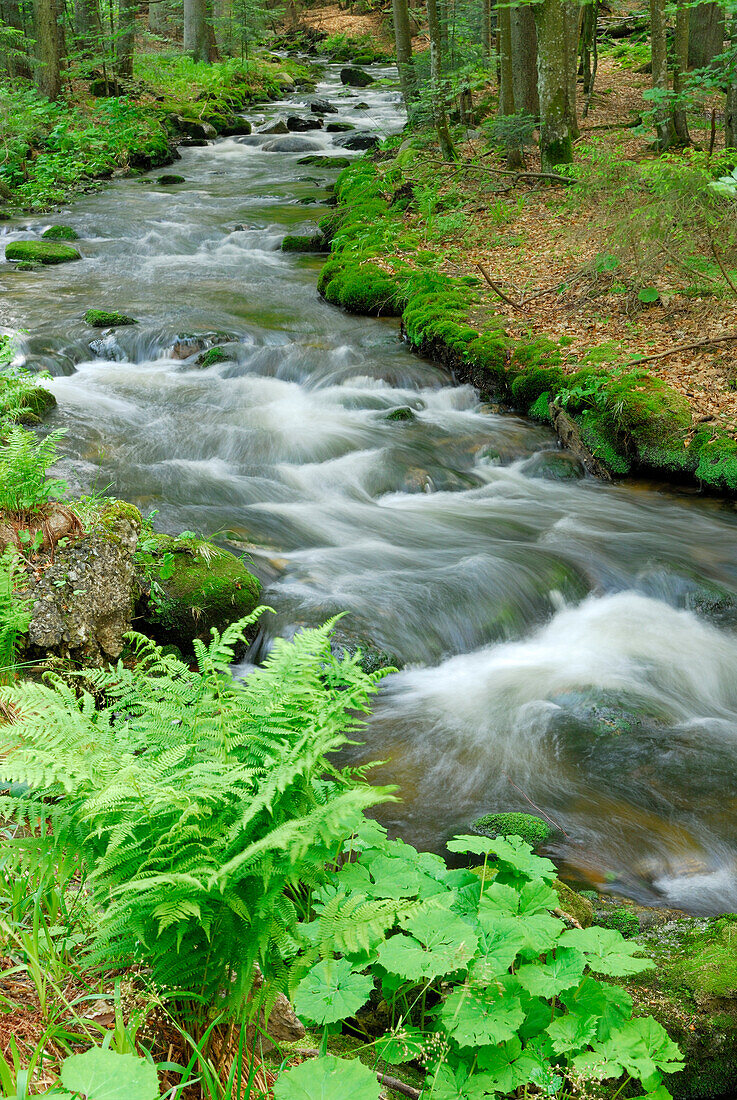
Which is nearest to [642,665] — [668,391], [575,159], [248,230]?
[668,391]

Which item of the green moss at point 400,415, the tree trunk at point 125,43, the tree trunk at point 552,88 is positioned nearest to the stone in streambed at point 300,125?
the tree trunk at point 125,43

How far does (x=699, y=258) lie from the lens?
973 cm

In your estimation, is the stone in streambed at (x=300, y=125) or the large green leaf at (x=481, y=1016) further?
the stone in streambed at (x=300, y=125)

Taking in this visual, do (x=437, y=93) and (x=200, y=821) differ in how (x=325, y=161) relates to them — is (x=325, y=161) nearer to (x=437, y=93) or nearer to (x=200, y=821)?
(x=437, y=93)

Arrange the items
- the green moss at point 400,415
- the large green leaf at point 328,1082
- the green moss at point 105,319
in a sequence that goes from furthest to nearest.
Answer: the green moss at point 105,319
the green moss at point 400,415
the large green leaf at point 328,1082

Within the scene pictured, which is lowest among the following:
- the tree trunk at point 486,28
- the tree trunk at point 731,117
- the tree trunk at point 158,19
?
the tree trunk at point 731,117

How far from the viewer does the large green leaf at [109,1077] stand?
1.52 meters

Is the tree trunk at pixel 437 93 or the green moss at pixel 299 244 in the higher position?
the tree trunk at pixel 437 93

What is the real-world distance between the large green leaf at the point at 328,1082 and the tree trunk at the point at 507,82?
16074mm

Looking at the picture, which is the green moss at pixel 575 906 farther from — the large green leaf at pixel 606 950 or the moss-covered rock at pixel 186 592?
the moss-covered rock at pixel 186 592

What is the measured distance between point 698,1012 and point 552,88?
48.0ft

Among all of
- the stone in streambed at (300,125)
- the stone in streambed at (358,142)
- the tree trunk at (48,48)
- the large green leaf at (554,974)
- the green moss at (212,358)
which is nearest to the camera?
the large green leaf at (554,974)

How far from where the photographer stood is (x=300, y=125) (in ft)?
83.8

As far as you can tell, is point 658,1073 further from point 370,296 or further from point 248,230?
A: point 248,230
